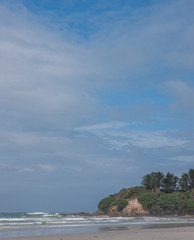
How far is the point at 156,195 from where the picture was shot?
82000mm

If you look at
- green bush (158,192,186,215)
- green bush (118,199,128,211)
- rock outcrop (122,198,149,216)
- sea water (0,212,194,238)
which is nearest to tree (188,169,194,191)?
green bush (158,192,186,215)

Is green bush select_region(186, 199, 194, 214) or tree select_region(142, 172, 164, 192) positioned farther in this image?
tree select_region(142, 172, 164, 192)

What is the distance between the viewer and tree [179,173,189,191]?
322ft

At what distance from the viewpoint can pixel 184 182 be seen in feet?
322

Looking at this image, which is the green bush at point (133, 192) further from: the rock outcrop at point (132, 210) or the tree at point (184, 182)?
the tree at point (184, 182)

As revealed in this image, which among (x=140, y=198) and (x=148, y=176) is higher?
(x=148, y=176)

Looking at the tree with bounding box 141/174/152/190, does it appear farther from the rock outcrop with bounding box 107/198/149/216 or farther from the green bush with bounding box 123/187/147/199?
the rock outcrop with bounding box 107/198/149/216

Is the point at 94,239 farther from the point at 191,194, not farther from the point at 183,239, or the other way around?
the point at 191,194

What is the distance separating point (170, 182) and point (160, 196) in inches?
669

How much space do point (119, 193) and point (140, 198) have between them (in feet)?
47.8

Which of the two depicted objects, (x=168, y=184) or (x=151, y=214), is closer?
(x=151, y=214)

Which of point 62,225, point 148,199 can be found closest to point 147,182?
point 148,199

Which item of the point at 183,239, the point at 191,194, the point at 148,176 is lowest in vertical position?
the point at 183,239

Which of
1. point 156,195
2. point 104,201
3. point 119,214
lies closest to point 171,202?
point 156,195
